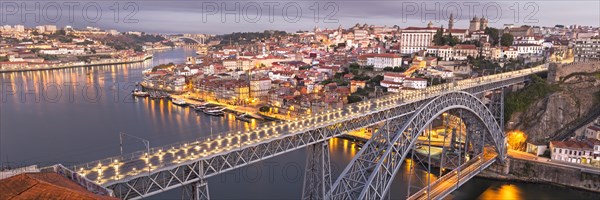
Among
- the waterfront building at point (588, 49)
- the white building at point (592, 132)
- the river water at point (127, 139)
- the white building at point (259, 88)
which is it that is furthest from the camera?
the white building at point (259, 88)

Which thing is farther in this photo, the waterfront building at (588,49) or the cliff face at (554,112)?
the waterfront building at (588,49)

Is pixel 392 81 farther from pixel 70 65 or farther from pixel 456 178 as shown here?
pixel 70 65

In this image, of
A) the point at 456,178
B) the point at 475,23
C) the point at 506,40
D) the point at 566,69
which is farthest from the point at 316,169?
the point at 475,23

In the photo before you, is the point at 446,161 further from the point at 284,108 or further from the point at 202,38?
the point at 202,38

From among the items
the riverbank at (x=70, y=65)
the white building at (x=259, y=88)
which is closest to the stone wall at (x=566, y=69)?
the white building at (x=259, y=88)

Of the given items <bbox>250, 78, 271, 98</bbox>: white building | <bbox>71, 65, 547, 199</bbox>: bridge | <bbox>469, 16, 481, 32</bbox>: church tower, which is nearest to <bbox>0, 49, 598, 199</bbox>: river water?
<bbox>71, 65, 547, 199</bbox>: bridge

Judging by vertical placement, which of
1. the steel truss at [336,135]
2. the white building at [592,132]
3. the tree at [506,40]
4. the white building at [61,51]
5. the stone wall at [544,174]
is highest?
the white building at [61,51]

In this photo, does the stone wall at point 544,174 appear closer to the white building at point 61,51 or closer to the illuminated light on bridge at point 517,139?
the illuminated light on bridge at point 517,139

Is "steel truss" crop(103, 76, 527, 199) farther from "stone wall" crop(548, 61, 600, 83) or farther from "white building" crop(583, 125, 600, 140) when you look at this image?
"stone wall" crop(548, 61, 600, 83)
